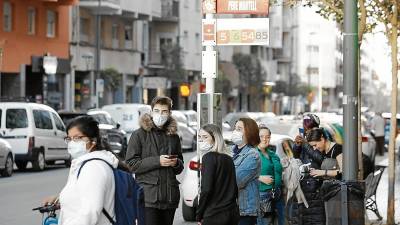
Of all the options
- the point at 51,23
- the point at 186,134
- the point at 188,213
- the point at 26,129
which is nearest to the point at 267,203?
the point at 188,213

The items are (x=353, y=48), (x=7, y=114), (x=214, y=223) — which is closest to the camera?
(x=214, y=223)

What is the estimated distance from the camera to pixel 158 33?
66.5 m

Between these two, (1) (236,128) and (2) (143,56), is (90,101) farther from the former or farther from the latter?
(1) (236,128)

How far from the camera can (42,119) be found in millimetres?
30641

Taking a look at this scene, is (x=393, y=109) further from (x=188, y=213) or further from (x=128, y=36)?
(x=128, y=36)

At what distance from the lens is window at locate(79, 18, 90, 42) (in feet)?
179

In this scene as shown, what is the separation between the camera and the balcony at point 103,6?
53.5 m

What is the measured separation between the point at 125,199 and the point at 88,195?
361 millimetres

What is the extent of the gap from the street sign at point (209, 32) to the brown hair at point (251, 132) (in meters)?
2.96

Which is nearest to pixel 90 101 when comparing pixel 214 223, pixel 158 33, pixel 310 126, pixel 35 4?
pixel 35 4

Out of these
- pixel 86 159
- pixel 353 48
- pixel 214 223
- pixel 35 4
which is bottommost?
pixel 214 223

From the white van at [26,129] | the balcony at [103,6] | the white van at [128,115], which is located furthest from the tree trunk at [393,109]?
the balcony at [103,6]

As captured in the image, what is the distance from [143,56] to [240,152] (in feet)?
172

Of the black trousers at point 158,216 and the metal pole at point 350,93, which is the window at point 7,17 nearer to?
the metal pole at point 350,93
